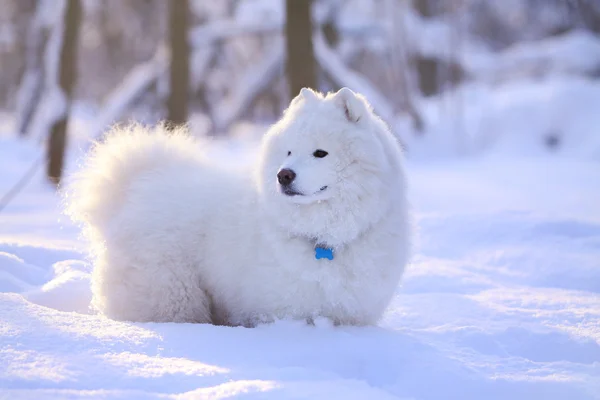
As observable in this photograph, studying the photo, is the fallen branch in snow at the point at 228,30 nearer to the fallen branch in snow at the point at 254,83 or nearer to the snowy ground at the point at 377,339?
the fallen branch in snow at the point at 254,83

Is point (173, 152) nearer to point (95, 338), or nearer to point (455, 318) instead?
point (95, 338)

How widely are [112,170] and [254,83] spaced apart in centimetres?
1149

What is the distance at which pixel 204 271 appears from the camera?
3.69 m

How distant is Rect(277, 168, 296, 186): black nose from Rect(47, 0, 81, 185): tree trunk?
7725 millimetres

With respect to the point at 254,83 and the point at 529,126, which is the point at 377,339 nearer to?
the point at 529,126

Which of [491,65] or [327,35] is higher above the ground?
[491,65]

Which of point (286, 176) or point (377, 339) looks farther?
point (286, 176)

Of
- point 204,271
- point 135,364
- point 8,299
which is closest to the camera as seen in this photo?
point 135,364

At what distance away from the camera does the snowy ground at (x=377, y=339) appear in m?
2.39

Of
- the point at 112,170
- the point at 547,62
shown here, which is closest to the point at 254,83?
the point at 112,170

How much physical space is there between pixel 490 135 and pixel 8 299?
13202 mm

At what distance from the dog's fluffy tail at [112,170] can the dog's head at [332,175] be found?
97 cm

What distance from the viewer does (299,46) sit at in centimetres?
812

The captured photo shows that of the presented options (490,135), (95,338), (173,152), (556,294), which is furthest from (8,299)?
(490,135)
